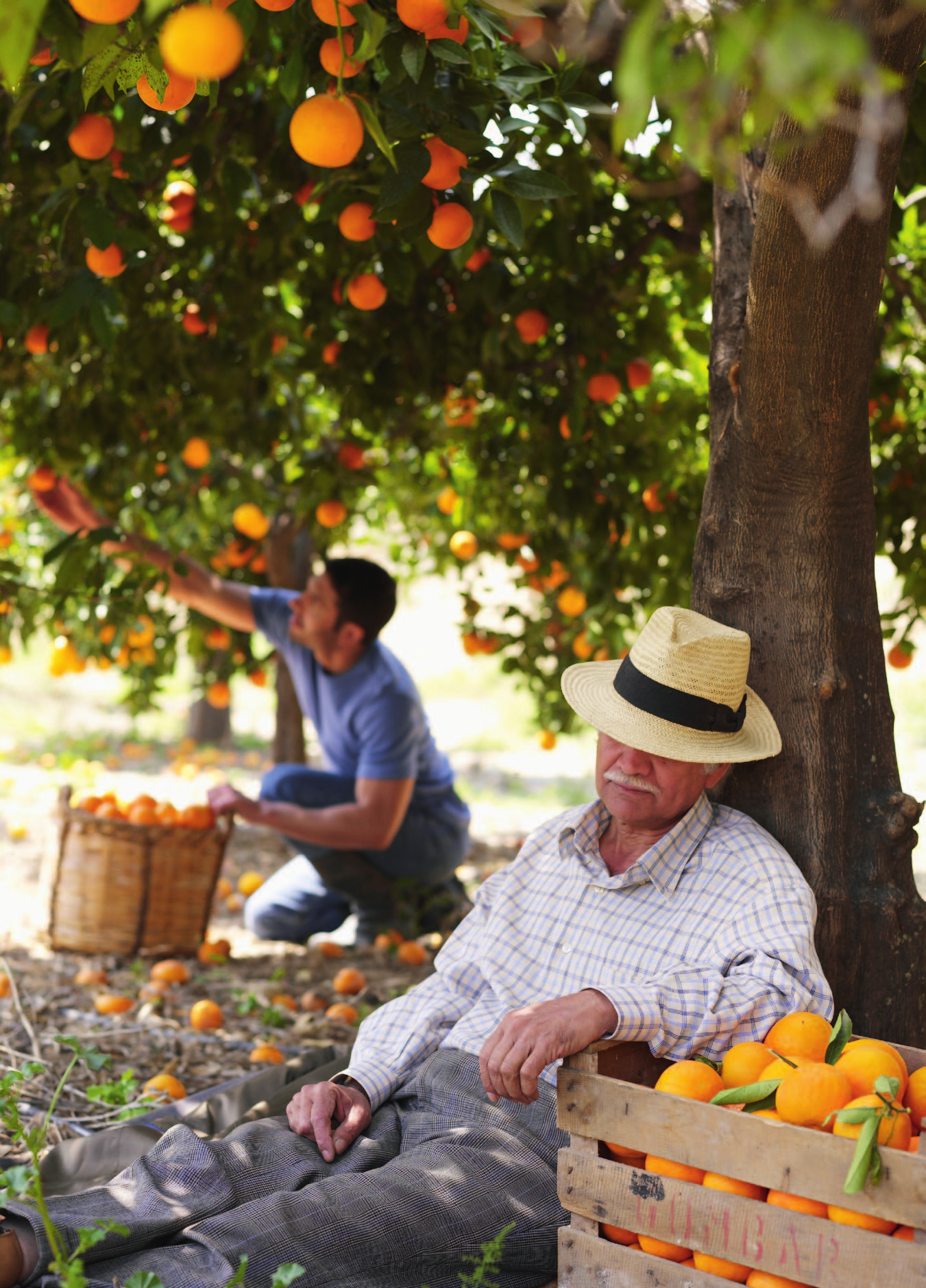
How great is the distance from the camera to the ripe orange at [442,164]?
1953 millimetres

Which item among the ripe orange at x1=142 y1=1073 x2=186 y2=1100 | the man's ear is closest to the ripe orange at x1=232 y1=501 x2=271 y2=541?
the man's ear

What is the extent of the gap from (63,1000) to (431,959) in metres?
1.29

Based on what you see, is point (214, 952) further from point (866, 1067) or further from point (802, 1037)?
point (866, 1067)

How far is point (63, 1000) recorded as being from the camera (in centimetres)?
324

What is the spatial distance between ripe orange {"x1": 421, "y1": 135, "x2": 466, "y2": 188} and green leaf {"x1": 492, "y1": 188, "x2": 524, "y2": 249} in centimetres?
8

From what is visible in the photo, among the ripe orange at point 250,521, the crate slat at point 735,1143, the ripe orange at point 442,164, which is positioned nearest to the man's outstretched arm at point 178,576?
the ripe orange at point 250,521

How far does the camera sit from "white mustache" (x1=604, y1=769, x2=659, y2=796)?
1.99 metres

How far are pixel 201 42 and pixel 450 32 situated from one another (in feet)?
3.20

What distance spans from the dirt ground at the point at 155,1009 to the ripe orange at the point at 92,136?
6.17ft

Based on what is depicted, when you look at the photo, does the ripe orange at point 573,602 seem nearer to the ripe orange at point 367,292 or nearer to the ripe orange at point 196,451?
the ripe orange at point 196,451

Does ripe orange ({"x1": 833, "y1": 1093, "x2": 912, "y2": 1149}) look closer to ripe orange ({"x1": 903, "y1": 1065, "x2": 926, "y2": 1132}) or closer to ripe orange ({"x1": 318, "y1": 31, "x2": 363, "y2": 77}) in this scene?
ripe orange ({"x1": 903, "y1": 1065, "x2": 926, "y2": 1132})

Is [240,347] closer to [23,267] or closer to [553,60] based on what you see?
[23,267]

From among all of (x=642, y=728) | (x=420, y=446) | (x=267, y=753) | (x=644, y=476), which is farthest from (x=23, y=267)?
(x=267, y=753)

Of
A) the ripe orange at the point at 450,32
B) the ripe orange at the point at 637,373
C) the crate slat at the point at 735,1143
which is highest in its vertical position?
the ripe orange at the point at 450,32
